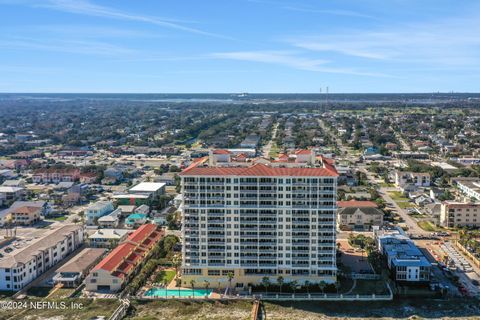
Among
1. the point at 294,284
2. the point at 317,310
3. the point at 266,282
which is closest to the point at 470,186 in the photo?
the point at 294,284

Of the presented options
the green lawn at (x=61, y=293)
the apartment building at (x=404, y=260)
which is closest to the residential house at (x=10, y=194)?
the green lawn at (x=61, y=293)

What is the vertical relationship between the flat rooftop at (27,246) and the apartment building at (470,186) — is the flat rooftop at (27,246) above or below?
below

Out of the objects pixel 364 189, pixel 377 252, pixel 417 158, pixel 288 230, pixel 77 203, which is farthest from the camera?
pixel 417 158

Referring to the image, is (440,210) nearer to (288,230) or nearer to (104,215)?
(288,230)

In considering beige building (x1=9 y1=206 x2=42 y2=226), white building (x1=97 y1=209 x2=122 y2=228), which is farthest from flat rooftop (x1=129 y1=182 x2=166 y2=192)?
beige building (x1=9 y1=206 x2=42 y2=226)

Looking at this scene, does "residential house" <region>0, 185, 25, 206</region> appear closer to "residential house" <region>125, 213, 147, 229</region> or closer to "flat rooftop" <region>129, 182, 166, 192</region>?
"flat rooftop" <region>129, 182, 166, 192</region>

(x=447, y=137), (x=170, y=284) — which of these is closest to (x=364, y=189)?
(x=170, y=284)

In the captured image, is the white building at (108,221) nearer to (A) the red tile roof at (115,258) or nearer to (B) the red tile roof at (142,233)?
(B) the red tile roof at (142,233)
